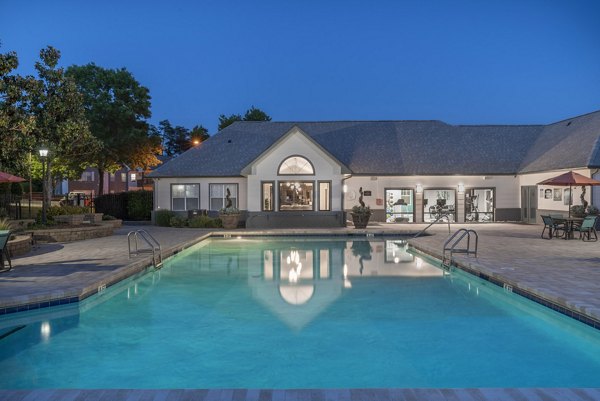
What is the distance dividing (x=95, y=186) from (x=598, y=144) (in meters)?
66.2

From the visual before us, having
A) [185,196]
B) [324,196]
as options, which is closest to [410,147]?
[324,196]

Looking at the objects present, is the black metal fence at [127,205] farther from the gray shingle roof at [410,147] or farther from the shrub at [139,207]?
the gray shingle roof at [410,147]

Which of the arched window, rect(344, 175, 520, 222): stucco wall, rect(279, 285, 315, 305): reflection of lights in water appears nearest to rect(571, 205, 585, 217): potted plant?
rect(344, 175, 520, 222): stucco wall

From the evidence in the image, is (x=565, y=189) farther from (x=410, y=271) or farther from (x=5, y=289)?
(x=5, y=289)

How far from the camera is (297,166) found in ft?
85.9

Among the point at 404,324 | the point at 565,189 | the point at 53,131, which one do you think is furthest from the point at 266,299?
the point at 565,189

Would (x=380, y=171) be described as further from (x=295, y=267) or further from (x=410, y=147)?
(x=295, y=267)

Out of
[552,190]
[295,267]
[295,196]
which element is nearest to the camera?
[295,267]

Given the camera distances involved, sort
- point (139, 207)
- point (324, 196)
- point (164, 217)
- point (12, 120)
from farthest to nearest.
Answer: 1. point (139, 207)
2. point (164, 217)
3. point (324, 196)
4. point (12, 120)

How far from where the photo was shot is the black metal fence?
31406 mm

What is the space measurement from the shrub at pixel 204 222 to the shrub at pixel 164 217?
1.82 m

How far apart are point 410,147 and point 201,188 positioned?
13.5m

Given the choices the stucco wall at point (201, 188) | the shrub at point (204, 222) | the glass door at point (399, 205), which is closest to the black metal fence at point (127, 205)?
the stucco wall at point (201, 188)

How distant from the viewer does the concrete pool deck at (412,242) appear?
4.79 metres
